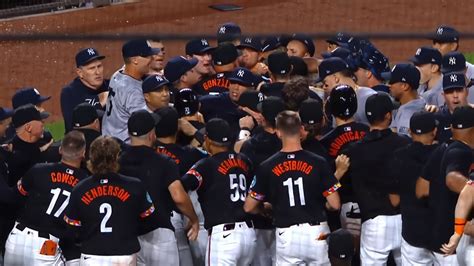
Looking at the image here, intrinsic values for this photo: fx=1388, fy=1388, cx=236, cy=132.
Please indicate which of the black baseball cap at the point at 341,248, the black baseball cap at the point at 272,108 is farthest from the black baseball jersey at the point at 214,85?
the black baseball cap at the point at 341,248

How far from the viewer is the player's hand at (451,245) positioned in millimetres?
7930

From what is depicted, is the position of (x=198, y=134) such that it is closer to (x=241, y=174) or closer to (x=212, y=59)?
(x=241, y=174)

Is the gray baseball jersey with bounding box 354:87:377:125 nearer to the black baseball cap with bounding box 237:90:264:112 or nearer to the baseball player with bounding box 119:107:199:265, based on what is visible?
the black baseball cap with bounding box 237:90:264:112

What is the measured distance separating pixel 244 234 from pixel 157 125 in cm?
87

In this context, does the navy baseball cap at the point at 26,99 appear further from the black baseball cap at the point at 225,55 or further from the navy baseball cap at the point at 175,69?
the black baseball cap at the point at 225,55

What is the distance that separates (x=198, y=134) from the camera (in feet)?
29.6

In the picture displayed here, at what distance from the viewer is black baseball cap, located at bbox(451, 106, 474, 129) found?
26.0 feet

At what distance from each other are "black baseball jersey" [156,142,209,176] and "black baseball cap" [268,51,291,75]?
836 millimetres

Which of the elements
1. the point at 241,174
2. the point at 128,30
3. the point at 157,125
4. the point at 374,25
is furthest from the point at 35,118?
the point at 374,25

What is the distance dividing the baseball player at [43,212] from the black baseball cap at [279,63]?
5.47ft

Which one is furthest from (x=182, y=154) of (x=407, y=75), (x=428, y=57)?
(x=428, y=57)

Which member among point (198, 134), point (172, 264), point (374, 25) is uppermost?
point (198, 134)

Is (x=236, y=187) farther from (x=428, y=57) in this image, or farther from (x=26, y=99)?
(x=428, y=57)

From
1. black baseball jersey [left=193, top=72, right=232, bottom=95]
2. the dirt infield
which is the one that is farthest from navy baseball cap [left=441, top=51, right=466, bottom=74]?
the dirt infield
